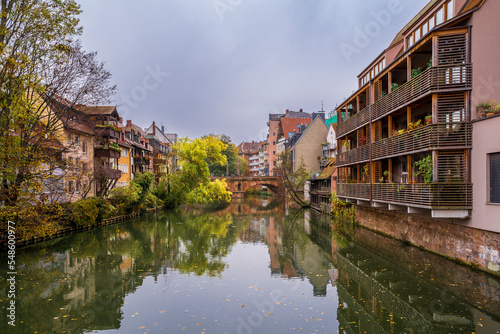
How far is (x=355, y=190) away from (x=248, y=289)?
43.0ft

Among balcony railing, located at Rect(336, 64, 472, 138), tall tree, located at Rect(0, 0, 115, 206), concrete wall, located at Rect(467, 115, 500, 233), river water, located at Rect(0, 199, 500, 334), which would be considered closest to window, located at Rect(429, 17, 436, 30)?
balcony railing, located at Rect(336, 64, 472, 138)

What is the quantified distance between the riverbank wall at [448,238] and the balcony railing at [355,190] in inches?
65.4

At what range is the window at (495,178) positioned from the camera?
11922 millimetres

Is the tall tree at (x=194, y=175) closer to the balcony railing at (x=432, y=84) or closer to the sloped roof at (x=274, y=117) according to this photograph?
the balcony railing at (x=432, y=84)

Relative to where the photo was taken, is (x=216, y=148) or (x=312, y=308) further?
(x=216, y=148)

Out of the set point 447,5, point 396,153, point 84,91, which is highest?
point 447,5

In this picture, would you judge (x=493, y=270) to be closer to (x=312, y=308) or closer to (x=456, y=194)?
(x=456, y=194)

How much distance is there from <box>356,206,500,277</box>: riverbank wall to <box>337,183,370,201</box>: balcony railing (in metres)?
1.66

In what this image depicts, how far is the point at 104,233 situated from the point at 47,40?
14.9 m

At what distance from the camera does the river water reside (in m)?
9.48

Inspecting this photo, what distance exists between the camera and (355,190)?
23.4m

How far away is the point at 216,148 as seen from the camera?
146 feet

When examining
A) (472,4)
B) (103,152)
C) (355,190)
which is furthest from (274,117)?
(472,4)

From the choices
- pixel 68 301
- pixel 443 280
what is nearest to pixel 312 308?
pixel 443 280
